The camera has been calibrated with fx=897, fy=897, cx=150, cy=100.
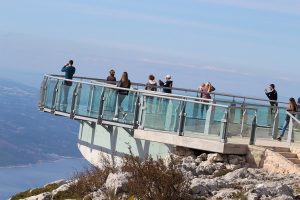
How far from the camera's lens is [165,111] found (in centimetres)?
2467

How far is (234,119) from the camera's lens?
928 inches

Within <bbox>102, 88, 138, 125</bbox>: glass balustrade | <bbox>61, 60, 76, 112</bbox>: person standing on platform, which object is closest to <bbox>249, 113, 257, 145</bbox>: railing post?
<bbox>102, 88, 138, 125</bbox>: glass balustrade

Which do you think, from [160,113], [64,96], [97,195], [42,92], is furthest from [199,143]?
[42,92]

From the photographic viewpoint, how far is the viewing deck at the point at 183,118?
76.0 ft

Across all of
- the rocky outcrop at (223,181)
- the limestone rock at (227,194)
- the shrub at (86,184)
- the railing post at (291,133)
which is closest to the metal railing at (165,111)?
the railing post at (291,133)

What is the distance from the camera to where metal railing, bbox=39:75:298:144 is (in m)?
23.4

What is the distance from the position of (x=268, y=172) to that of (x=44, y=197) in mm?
5506

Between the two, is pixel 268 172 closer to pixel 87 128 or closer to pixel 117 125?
pixel 117 125

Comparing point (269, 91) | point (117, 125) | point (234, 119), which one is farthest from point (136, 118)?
point (269, 91)

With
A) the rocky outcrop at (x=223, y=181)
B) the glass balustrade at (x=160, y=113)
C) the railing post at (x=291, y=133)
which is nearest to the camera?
the rocky outcrop at (x=223, y=181)

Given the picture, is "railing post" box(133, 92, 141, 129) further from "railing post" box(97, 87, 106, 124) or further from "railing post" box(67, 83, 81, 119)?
"railing post" box(67, 83, 81, 119)

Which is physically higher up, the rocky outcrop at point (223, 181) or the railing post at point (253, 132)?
the railing post at point (253, 132)

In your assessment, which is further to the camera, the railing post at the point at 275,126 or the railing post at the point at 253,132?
the railing post at the point at 275,126

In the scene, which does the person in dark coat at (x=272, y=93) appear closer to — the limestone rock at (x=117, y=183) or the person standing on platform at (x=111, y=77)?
the person standing on platform at (x=111, y=77)
